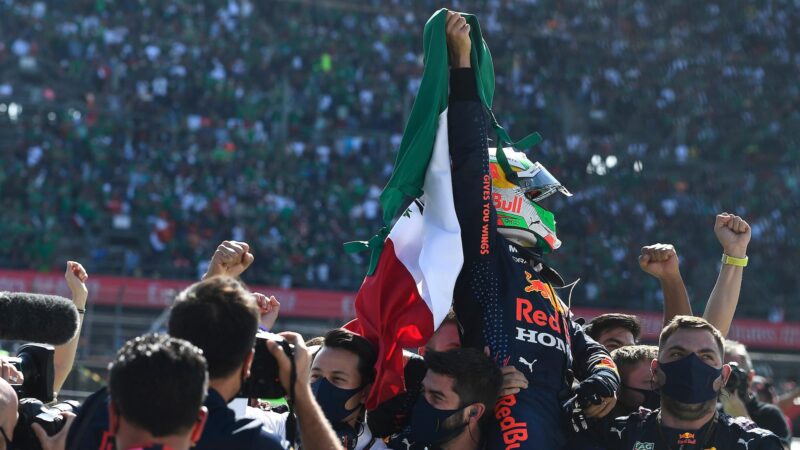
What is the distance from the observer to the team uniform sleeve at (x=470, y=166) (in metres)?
4.01

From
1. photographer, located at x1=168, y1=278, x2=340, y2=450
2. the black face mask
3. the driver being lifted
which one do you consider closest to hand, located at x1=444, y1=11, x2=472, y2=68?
the driver being lifted

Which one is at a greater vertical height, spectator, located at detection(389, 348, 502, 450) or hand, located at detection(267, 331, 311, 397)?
hand, located at detection(267, 331, 311, 397)

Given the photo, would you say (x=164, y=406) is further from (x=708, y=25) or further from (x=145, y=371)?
(x=708, y=25)

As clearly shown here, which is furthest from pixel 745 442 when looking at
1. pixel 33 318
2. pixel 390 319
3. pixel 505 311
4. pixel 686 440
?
pixel 33 318

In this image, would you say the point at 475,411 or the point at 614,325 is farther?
the point at 614,325

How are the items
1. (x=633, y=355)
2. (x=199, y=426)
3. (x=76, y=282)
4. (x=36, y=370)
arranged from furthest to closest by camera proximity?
(x=76, y=282) → (x=633, y=355) → (x=36, y=370) → (x=199, y=426)

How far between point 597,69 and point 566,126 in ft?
6.71

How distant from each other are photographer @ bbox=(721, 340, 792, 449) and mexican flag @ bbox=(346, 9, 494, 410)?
164cm

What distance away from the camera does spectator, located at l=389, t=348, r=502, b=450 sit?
12.4 feet

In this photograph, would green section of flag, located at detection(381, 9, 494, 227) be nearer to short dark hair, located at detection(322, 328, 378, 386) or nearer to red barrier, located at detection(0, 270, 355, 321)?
short dark hair, located at detection(322, 328, 378, 386)

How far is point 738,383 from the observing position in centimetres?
564

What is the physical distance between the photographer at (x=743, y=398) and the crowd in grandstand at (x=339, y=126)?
41.2 ft

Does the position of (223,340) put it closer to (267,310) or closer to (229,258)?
(229,258)

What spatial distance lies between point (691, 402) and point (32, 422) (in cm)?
209
